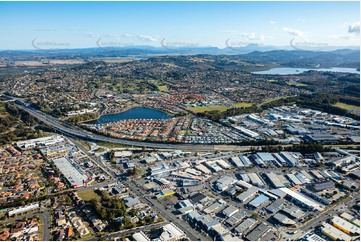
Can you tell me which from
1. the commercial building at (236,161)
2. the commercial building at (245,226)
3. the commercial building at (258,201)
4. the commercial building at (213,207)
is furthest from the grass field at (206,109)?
the commercial building at (245,226)

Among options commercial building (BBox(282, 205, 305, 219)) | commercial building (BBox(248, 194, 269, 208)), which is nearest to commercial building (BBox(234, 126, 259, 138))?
commercial building (BBox(248, 194, 269, 208))

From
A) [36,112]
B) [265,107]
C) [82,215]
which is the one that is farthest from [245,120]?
[36,112]

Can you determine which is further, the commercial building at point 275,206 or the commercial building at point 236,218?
the commercial building at point 275,206

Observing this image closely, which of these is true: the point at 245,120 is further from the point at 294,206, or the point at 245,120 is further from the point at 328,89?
the point at 328,89

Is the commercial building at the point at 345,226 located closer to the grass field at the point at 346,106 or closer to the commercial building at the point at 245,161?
the commercial building at the point at 245,161

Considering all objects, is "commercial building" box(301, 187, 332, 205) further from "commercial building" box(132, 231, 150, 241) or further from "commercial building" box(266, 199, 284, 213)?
"commercial building" box(132, 231, 150, 241)

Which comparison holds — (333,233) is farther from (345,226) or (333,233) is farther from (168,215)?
(168,215)
